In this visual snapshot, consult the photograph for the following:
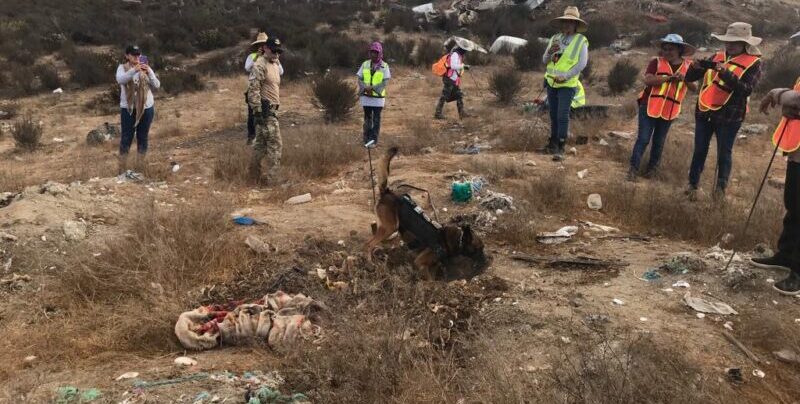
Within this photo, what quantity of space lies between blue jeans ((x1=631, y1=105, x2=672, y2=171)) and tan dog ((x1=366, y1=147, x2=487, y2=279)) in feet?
9.90

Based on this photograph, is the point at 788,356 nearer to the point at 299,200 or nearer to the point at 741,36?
the point at 741,36

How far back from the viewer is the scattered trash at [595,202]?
5.55 metres

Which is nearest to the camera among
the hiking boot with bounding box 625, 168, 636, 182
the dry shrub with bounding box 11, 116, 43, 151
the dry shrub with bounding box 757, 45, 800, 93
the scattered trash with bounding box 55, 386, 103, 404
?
the scattered trash with bounding box 55, 386, 103, 404

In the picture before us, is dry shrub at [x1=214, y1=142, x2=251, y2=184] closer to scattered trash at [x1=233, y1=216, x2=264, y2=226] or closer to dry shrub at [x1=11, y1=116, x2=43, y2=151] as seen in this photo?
scattered trash at [x1=233, y1=216, x2=264, y2=226]

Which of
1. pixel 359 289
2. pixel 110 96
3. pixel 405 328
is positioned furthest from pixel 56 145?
pixel 405 328

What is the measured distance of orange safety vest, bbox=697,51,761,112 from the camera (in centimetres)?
498

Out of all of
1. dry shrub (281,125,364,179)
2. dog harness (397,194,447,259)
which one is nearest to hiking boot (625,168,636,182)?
dog harness (397,194,447,259)

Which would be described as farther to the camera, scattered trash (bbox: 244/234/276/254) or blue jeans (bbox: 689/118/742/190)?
blue jeans (bbox: 689/118/742/190)

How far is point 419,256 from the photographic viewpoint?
3.90 metres

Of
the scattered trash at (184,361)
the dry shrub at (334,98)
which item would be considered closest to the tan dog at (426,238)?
the scattered trash at (184,361)

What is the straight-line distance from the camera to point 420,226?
12.9ft

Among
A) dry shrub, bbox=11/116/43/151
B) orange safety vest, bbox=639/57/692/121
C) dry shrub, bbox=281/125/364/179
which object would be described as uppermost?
orange safety vest, bbox=639/57/692/121

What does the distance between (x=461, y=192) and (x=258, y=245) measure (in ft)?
6.84

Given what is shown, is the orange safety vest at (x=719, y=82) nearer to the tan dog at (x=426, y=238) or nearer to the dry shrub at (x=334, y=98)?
the tan dog at (x=426, y=238)
